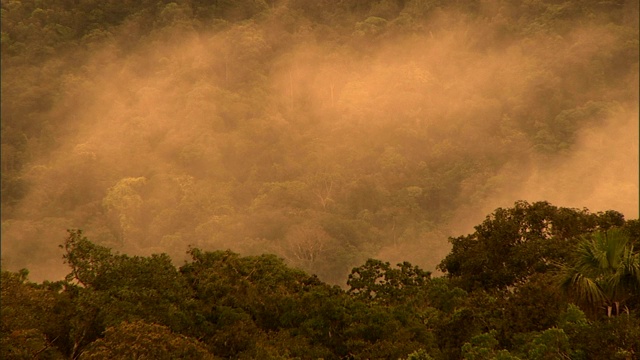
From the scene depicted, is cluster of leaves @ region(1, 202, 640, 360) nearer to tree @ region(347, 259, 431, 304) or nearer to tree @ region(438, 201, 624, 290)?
tree @ region(347, 259, 431, 304)

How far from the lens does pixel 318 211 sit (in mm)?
149250

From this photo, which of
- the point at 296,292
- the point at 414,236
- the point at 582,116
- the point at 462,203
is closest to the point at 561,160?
the point at 582,116

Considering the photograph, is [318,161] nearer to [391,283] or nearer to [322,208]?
[322,208]

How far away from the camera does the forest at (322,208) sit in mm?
25234

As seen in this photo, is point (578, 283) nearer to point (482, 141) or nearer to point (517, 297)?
point (517, 297)

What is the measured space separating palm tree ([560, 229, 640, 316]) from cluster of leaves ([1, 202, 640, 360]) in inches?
1.5

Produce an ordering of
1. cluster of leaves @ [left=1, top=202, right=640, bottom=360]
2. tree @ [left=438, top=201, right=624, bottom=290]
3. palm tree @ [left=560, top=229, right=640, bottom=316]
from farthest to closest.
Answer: tree @ [left=438, top=201, right=624, bottom=290] → palm tree @ [left=560, top=229, right=640, bottom=316] → cluster of leaves @ [left=1, top=202, right=640, bottom=360]

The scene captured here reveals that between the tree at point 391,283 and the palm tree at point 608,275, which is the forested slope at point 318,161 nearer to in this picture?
the tree at point 391,283

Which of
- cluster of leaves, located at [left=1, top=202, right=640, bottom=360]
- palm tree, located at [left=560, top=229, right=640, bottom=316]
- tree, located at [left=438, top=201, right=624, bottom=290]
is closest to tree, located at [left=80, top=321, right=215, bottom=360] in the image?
cluster of leaves, located at [left=1, top=202, right=640, bottom=360]

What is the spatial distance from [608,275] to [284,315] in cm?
1047

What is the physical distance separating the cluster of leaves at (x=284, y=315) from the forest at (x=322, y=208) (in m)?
0.07

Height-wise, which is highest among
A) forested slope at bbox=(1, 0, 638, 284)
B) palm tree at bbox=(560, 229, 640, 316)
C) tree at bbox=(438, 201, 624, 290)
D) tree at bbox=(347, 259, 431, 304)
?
forested slope at bbox=(1, 0, 638, 284)

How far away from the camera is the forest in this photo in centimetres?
2523

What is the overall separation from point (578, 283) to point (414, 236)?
400 feet
